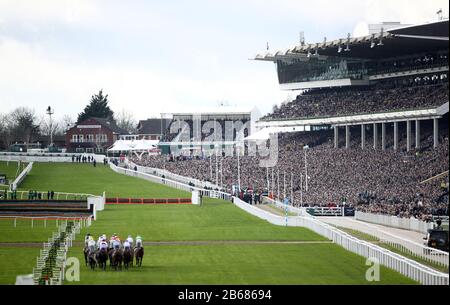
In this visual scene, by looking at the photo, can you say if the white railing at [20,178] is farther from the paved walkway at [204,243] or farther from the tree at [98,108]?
the tree at [98,108]

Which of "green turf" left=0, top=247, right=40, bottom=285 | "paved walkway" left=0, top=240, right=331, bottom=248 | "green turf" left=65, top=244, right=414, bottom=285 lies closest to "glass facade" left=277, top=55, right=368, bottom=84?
"paved walkway" left=0, top=240, right=331, bottom=248

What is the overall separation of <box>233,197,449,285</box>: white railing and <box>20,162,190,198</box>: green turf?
19707 millimetres

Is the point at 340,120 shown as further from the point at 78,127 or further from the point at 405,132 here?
the point at 78,127

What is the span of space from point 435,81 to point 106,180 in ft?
98.2

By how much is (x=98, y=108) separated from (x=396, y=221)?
130106 millimetres

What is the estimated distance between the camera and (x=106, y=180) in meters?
93.2

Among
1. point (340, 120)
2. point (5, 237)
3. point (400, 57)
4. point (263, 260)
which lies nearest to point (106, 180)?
point (340, 120)

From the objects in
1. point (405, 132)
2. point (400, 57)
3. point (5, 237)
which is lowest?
point (5, 237)

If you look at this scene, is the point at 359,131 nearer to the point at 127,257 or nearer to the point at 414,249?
the point at 414,249

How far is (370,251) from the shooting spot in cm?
3797

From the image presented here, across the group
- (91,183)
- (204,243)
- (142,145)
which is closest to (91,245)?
(204,243)

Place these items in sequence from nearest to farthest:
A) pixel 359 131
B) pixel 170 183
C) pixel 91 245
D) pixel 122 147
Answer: pixel 91 245
pixel 359 131
pixel 170 183
pixel 122 147

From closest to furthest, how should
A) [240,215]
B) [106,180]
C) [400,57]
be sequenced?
[240,215] < [400,57] < [106,180]

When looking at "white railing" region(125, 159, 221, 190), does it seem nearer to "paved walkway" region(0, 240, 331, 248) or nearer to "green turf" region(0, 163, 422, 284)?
"green turf" region(0, 163, 422, 284)
